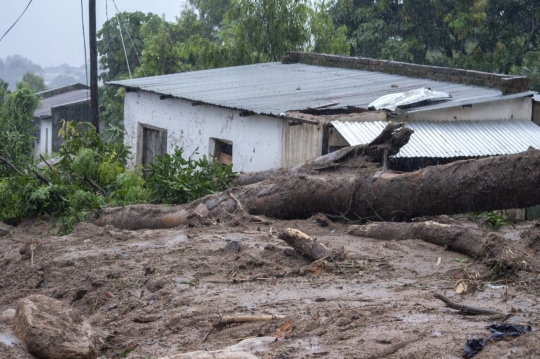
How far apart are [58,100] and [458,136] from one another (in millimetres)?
29730

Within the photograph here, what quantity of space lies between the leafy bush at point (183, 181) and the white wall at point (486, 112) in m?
3.52

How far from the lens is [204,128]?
46.3 feet

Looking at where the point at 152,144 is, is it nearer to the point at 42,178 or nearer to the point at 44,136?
the point at 42,178

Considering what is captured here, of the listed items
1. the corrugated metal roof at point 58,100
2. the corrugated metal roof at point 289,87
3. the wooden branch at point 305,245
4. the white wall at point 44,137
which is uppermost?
the corrugated metal roof at point 289,87

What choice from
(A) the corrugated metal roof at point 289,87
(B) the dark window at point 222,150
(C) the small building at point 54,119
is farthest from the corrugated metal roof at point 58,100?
(B) the dark window at point 222,150

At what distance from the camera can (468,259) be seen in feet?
19.7

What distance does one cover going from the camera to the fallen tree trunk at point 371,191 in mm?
6344

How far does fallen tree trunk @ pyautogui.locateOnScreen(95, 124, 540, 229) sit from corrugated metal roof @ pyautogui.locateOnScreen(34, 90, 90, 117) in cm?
2594

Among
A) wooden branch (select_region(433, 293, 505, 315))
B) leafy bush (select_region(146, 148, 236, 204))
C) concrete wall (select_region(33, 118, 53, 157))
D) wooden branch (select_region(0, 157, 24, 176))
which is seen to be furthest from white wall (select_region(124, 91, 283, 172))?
concrete wall (select_region(33, 118, 53, 157))

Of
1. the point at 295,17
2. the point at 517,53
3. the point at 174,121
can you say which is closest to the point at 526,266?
the point at 174,121

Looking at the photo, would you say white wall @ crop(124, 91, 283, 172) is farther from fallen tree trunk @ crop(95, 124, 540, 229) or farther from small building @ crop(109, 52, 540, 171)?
fallen tree trunk @ crop(95, 124, 540, 229)

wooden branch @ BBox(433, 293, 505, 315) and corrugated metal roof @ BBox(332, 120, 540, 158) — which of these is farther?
corrugated metal roof @ BBox(332, 120, 540, 158)

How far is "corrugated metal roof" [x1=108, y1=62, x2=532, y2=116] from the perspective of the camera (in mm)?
12523

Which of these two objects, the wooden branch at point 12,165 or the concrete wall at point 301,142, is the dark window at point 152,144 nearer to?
the wooden branch at point 12,165
